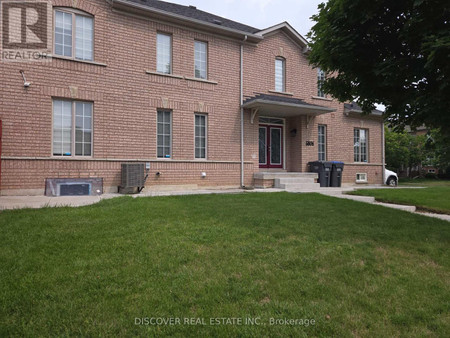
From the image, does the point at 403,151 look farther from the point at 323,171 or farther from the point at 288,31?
the point at 288,31

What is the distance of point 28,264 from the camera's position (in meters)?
2.98

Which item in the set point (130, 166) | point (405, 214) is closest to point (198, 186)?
point (130, 166)

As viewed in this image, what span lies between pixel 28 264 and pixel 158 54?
30.3 feet

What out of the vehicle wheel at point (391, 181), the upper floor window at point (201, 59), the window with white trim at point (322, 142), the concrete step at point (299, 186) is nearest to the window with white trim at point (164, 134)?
the upper floor window at point (201, 59)

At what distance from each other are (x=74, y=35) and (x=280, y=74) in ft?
27.7

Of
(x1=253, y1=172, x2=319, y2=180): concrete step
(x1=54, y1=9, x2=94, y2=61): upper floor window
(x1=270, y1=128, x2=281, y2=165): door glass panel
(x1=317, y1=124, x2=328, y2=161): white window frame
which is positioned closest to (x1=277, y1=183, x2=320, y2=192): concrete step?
(x1=253, y1=172, x2=319, y2=180): concrete step


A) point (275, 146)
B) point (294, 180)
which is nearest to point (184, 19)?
point (275, 146)

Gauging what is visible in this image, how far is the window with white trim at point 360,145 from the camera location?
15156 mm

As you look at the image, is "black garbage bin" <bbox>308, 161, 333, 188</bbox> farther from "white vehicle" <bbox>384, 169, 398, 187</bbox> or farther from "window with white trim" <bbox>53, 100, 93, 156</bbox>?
"window with white trim" <bbox>53, 100, 93, 156</bbox>

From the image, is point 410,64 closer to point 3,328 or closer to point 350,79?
point 350,79

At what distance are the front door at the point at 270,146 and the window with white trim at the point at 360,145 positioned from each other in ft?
15.0

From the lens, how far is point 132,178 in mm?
9336

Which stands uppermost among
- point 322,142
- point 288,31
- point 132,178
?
point 288,31

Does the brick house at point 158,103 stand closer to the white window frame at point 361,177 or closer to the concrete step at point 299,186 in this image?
the concrete step at point 299,186
